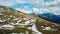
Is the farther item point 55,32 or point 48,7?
point 55,32

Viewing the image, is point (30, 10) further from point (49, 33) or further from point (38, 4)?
point (49, 33)

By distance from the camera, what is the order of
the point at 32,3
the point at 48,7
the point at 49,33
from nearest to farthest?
the point at 32,3 → the point at 48,7 → the point at 49,33

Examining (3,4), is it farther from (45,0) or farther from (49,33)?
(49,33)

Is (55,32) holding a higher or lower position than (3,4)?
lower

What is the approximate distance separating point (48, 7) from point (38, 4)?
2138 mm

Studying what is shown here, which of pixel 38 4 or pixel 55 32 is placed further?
pixel 55 32

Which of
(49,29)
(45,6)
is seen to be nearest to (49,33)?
(49,29)

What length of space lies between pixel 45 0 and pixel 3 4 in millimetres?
6961

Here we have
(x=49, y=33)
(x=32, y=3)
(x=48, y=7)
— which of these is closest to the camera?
(x=32, y=3)

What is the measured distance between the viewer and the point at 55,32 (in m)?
31.6

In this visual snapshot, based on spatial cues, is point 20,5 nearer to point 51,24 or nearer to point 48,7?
point 48,7

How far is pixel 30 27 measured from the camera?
95.3 feet

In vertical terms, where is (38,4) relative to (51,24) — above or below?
above

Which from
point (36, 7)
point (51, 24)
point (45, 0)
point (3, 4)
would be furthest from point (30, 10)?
point (51, 24)
